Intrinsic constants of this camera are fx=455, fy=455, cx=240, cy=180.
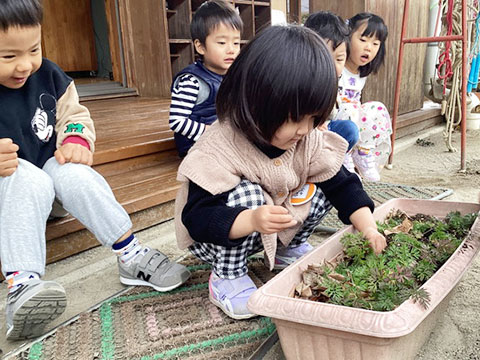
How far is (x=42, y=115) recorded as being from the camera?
1.36 m

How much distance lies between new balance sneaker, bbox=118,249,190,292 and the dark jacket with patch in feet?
1.26

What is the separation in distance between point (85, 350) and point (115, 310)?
0.18m

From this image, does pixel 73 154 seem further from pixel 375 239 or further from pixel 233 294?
pixel 375 239

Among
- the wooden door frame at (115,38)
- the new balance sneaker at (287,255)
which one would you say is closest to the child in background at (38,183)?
the new balance sneaker at (287,255)

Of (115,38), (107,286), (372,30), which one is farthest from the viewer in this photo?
(115,38)

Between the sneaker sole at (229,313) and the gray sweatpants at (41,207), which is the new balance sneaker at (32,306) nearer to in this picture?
the gray sweatpants at (41,207)

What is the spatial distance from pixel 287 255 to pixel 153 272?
1.43 ft

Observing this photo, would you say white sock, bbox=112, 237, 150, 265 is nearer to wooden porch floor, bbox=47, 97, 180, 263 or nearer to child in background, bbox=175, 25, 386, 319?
child in background, bbox=175, 25, 386, 319

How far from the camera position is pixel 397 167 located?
10.00 feet

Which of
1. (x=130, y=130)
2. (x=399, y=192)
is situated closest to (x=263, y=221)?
(x=399, y=192)

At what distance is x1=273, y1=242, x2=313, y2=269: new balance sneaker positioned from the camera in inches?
57.9

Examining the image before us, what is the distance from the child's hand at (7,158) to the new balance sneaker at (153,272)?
1.40ft

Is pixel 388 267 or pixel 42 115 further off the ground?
pixel 42 115

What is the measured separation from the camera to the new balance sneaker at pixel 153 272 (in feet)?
4.39
